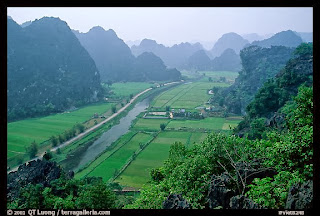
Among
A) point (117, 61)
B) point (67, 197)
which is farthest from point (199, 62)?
point (67, 197)

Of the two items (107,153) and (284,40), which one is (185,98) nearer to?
(107,153)

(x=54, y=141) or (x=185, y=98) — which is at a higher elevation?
(x=185, y=98)

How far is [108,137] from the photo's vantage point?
55.3ft

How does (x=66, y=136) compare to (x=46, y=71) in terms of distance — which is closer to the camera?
(x=66, y=136)

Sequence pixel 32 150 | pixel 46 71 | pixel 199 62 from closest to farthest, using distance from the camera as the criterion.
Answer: pixel 32 150 < pixel 46 71 < pixel 199 62

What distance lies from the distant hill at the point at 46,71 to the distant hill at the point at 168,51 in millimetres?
29905

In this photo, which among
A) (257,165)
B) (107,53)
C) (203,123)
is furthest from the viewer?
(107,53)

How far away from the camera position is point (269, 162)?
2818 millimetres

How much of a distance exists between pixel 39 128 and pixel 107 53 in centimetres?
3479

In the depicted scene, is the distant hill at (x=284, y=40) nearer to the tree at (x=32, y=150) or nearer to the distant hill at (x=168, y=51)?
the distant hill at (x=168, y=51)

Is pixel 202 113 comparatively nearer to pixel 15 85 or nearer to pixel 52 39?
pixel 15 85

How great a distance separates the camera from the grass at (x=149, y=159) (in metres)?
10.7

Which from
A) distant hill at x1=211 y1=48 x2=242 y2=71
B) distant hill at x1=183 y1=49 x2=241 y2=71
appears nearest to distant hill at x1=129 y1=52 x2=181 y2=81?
distant hill at x1=183 y1=49 x2=241 y2=71
